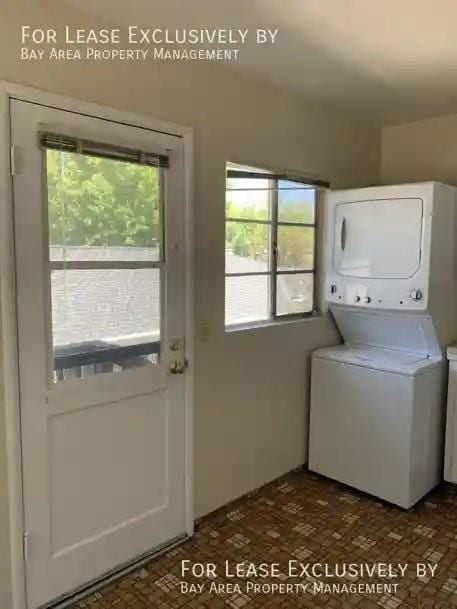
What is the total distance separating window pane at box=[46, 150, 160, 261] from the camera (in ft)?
6.23

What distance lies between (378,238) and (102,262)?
1675mm

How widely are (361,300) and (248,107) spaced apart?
1.32 meters

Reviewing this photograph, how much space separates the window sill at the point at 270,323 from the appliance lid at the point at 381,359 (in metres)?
0.22

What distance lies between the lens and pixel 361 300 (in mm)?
2969

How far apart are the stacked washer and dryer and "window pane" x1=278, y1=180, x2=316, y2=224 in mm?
130

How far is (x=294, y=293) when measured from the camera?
315 cm

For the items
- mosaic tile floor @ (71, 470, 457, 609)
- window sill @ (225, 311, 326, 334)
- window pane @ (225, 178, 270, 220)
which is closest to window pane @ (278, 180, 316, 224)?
window pane @ (225, 178, 270, 220)

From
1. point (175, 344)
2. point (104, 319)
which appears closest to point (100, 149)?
point (104, 319)

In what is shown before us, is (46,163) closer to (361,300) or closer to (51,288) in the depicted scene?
(51,288)

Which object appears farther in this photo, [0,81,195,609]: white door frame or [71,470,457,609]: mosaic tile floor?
[71,470,457,609]: mosaic tile floor

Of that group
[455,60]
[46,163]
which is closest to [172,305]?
[46,163]

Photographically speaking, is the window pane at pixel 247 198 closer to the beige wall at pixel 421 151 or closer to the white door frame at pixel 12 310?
the white door frame at pixel 12 310

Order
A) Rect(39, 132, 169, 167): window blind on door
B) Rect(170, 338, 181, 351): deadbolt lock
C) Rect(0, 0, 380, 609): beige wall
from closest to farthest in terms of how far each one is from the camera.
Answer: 1. Rect(39, 132, 169, 167): window blind on door
2. Rect(0, 0, 380, 609): beige wall
3. Rect(170, 338, 181, 351): deadbolt lock

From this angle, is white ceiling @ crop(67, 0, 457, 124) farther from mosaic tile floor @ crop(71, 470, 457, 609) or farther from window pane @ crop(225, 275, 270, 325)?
mosaic tile floor @ crop(71, 470, 457, 609)
